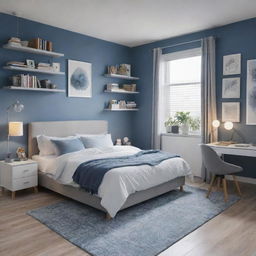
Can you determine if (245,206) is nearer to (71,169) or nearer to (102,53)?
(71,169)

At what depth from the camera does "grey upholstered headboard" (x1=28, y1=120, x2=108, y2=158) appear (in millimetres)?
4430

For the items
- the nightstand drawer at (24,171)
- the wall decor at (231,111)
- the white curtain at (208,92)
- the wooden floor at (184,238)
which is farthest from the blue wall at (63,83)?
the wall decor at (231,111)

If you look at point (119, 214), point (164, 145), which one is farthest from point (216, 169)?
point (164, 145)

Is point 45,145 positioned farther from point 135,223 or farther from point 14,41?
point 135,223

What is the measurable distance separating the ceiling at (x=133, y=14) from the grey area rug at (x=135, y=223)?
2828 mm

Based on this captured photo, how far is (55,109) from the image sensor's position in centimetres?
486

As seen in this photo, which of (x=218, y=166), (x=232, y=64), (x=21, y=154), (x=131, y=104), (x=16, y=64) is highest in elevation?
(x=232, y=64)

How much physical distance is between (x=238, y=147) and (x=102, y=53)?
3341 millimetres

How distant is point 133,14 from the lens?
165 inches

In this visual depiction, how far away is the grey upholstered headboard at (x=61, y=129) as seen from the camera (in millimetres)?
4430

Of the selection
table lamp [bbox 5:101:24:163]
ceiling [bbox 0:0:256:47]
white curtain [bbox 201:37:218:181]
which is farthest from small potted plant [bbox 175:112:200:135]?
table lamp [bbox 5:101:24:163]

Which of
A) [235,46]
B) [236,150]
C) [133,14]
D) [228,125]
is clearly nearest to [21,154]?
[133,14]

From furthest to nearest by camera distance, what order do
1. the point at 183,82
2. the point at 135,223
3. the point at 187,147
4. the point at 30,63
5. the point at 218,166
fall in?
the point at 183,82
the point at 187,147
the point at 30,63
the point at 218,166
the point at 135,223

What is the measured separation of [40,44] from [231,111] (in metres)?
3.48
